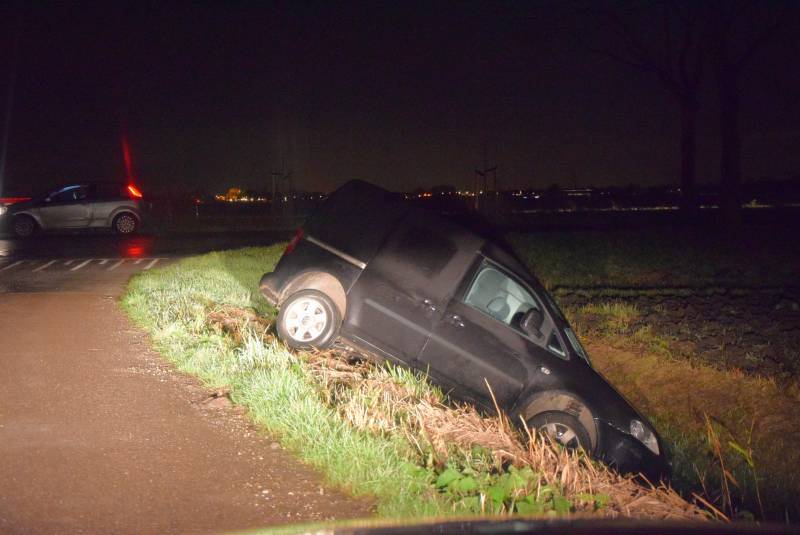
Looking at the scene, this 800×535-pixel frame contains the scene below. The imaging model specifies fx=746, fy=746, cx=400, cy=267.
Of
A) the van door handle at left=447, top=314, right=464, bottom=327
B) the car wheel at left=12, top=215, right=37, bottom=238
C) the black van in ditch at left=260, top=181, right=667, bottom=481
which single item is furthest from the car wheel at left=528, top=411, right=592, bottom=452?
the car wheel at left=12, top=215, right=37, bottom=238

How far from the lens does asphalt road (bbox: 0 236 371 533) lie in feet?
13.8

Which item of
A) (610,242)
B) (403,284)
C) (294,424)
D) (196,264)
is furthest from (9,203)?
(294,424)

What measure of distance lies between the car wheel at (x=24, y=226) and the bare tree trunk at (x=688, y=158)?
2139cm

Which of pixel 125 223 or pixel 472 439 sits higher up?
pixel 125 223

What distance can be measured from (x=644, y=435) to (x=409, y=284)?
2.70 meters

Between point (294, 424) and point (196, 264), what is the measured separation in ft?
33.4

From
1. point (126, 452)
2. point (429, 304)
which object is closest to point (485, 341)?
point (429, 304)

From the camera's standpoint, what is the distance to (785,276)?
1488cm

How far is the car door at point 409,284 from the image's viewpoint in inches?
301

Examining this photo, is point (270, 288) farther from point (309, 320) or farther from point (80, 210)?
point (80, 210)

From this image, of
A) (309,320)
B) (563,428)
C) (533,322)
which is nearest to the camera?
(563,428)

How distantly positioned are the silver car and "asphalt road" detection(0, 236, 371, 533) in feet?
55.5

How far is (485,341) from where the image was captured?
746 cm

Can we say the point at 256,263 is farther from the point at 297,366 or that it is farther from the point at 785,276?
the point at 785,276
